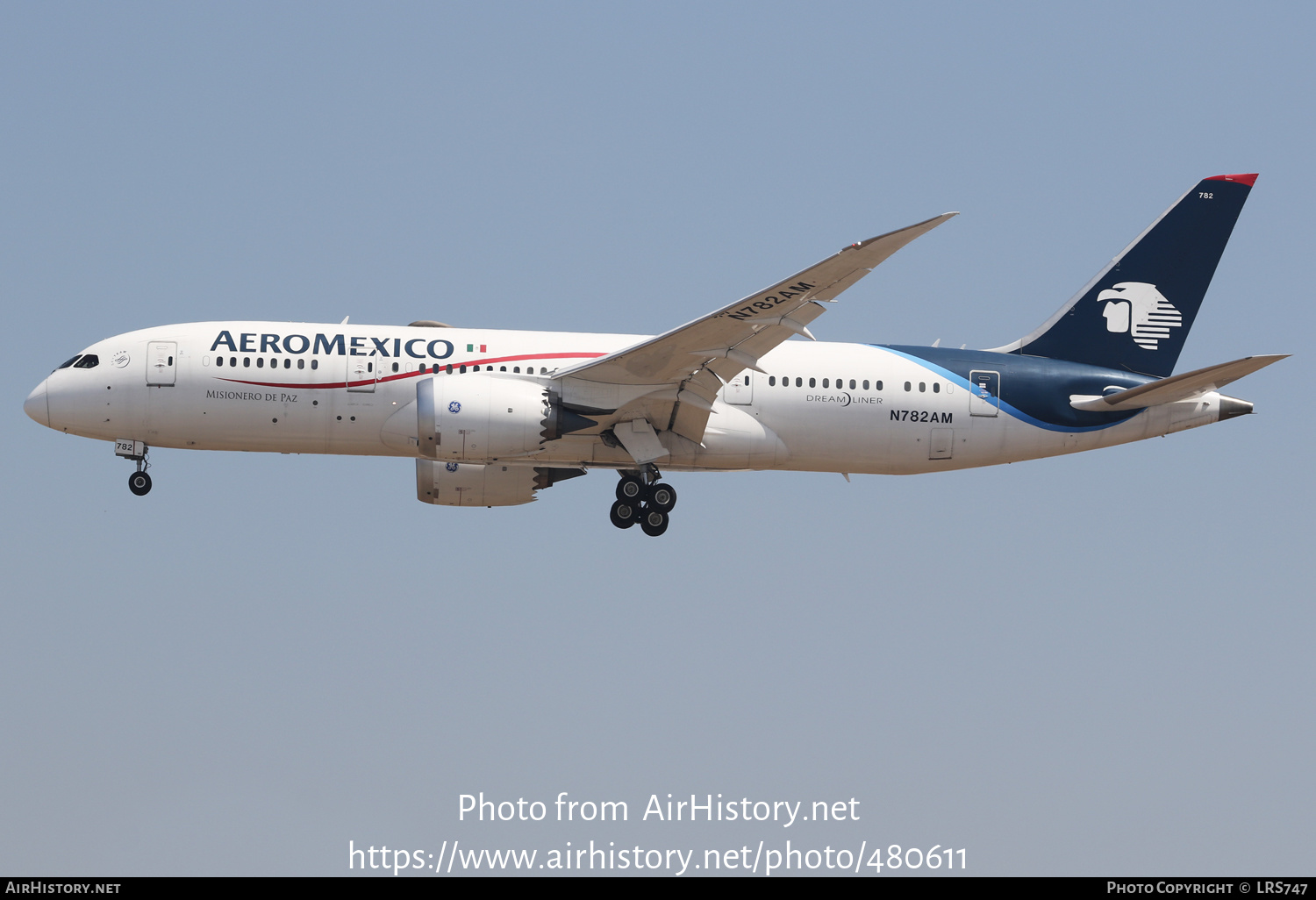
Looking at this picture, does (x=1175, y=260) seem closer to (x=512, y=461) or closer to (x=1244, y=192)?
(x=1244, y=192)

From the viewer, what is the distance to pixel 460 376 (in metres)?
28.9

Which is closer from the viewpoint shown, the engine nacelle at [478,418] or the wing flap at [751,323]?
the wing flap at [751,323]

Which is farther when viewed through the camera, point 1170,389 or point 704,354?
point 1170,389

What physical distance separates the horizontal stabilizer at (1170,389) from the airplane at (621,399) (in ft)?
0.15

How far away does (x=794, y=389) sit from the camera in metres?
30.9

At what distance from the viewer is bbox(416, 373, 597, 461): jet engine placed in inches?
1116

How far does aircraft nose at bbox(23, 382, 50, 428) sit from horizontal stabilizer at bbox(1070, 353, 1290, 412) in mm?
21671

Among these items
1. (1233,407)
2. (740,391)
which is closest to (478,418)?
(740,391)

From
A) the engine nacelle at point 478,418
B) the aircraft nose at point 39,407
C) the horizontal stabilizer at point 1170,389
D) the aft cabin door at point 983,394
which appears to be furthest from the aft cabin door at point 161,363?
the horizontal stabilizer at point 1170,389

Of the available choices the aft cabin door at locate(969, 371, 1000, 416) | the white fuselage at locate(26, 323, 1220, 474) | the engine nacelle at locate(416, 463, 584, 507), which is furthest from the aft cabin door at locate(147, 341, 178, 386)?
the aft cabin door at locate(969, 371, 1000, 416)

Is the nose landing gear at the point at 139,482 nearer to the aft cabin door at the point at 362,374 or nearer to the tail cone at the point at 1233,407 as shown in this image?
the aft cabin door at the point at 362,374

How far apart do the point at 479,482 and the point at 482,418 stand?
16.7ft

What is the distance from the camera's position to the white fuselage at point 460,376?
1172 inches

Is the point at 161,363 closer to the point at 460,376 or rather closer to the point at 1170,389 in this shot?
the point at 460,376
